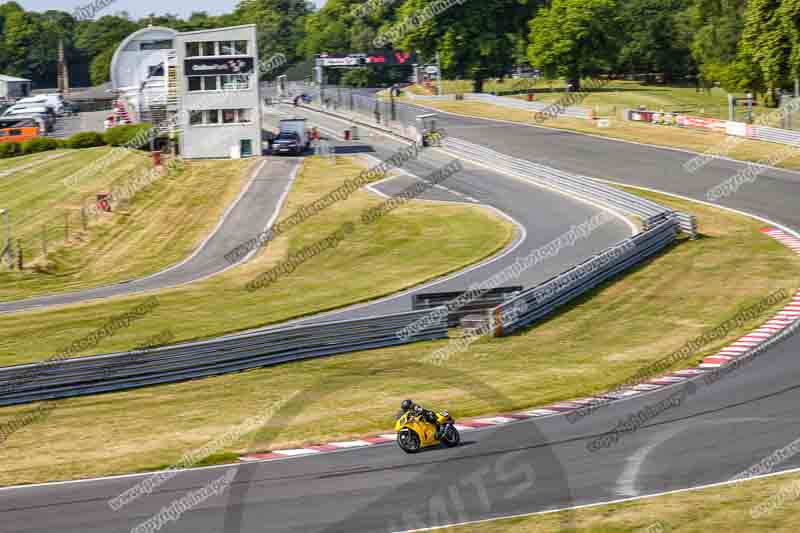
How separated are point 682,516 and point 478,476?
3383 millimetres

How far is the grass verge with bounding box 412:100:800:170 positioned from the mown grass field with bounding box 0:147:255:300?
24216mm

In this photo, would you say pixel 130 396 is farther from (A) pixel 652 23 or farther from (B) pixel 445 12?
(A) pixel 652 23

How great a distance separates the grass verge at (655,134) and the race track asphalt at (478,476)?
122 ft

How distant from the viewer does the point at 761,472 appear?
54.0ft

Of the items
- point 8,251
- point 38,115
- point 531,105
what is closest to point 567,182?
point 8,251

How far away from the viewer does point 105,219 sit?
2242 inches

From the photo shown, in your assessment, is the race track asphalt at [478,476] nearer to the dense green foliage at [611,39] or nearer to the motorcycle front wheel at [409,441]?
the motorcycle front wheel at [409,441]

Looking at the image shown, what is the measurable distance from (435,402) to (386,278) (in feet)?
49.7

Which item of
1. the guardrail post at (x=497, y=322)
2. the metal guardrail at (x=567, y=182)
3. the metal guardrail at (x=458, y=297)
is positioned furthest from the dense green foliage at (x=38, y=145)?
the guardrail post at (x=497, y=322)

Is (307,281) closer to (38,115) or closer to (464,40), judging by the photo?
(38,115)

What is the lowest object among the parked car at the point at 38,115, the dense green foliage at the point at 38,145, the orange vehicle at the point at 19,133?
the dense green foliage at the point at 38,145

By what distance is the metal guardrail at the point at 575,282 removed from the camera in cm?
2877

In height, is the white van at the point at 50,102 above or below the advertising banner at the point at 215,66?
below

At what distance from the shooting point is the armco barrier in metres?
23.9
